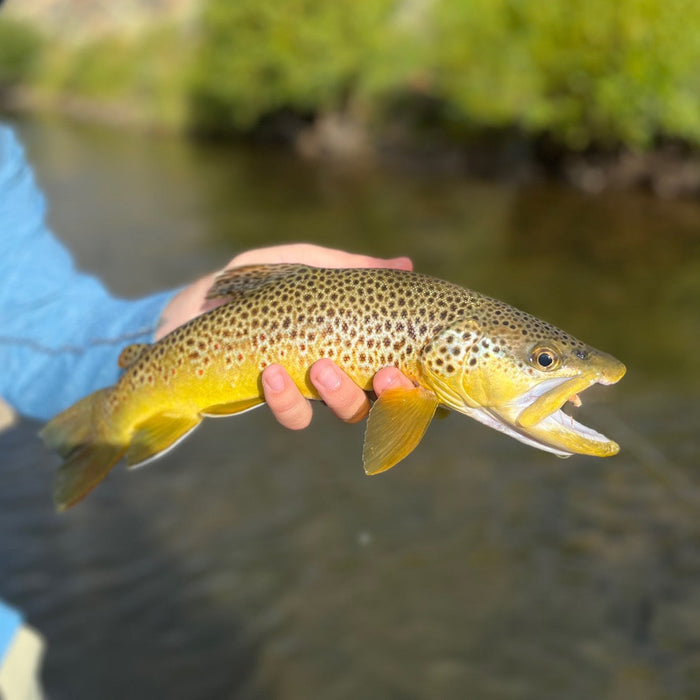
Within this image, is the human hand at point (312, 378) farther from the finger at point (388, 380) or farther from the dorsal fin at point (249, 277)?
the dorsal fin at point (249, 277)

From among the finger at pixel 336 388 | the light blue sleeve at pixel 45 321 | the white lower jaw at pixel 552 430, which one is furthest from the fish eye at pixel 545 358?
the light blue sleeve at pixel 45 321

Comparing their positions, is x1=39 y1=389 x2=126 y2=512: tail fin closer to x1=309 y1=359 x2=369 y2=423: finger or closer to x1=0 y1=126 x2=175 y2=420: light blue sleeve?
x1=0 y1=126 x2=175 y2=420: light blue sleeve

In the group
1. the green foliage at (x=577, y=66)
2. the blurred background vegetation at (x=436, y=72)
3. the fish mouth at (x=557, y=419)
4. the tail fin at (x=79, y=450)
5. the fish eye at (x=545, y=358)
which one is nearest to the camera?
the fish mouth at (x=557, y=419)

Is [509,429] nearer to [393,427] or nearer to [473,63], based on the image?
[393,427]

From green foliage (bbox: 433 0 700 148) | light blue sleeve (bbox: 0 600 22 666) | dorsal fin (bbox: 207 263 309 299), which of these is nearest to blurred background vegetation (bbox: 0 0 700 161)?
green foliage (bbox: 433 0 700 148)

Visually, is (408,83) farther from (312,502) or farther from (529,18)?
(312,502)

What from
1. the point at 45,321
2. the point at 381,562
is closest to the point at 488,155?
the point at 381,562

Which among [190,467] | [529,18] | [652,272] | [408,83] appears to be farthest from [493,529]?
[408,83]
